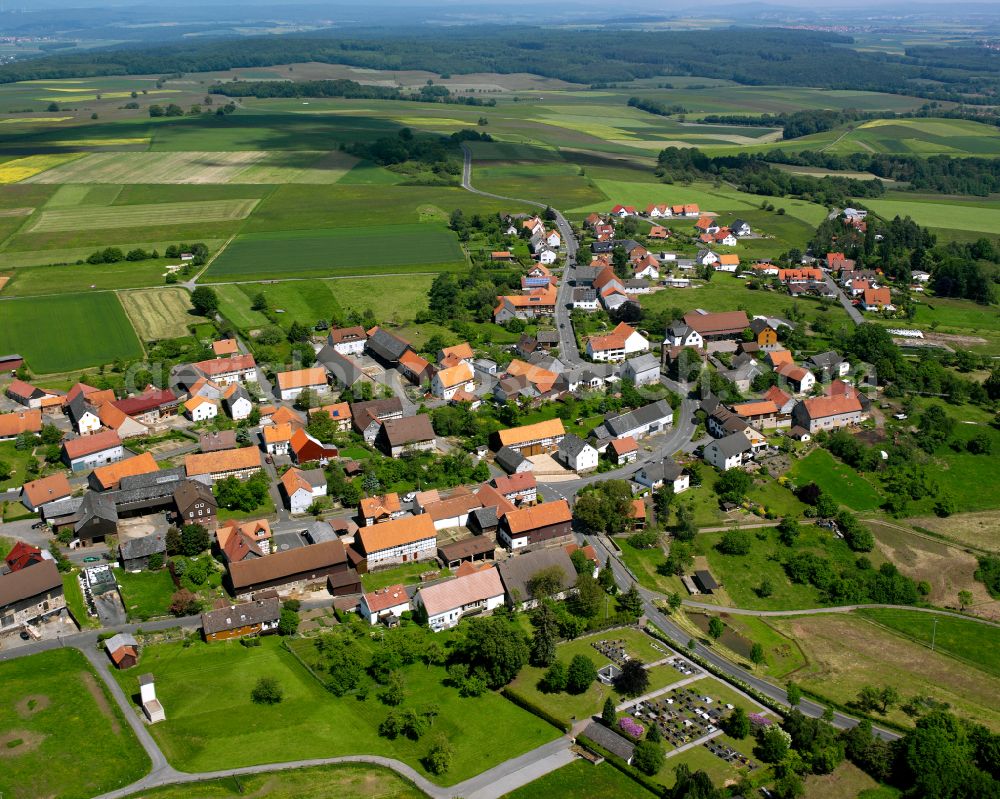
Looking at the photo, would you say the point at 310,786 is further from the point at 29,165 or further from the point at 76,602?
the point at 29,165

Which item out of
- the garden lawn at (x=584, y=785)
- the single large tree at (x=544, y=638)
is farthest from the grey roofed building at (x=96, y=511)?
the garden lawn at (x=584, y=785)

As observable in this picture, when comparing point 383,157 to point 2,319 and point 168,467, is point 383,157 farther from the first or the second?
point 168,467

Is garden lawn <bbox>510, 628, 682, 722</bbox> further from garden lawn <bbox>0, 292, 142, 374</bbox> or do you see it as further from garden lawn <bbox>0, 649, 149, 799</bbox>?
garden lawn <bbox>0, 292, 142, 374</bbox>

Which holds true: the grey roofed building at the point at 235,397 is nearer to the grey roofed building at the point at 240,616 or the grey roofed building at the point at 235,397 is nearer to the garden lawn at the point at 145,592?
the garden lawn at the point at 145,592

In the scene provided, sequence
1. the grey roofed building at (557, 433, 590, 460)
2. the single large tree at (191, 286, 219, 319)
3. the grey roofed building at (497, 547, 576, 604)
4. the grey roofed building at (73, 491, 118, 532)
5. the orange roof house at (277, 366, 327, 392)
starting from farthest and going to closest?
1. the single large tree at (191, 286, 219, 319)
2. the orange roof house at (277, 366, 327, 392)
3. the grey roofed building at (557, 433, 590, 460)
4. the grey roofed building at (73, 491, 118, 532)
5. the grey roofed building at (497, 547, 576, 604)

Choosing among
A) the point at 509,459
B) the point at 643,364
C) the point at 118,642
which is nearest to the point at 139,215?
the point at 643,364

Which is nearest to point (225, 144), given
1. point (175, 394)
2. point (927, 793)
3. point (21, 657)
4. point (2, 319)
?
point (2, 319)

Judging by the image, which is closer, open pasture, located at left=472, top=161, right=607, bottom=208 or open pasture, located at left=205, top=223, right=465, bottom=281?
open pasture, located at left=205, top=223, right=465, bottom=281

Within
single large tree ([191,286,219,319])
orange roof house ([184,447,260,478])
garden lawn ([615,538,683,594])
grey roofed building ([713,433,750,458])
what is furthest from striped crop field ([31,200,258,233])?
garden lawn ([615,538,683,594])
